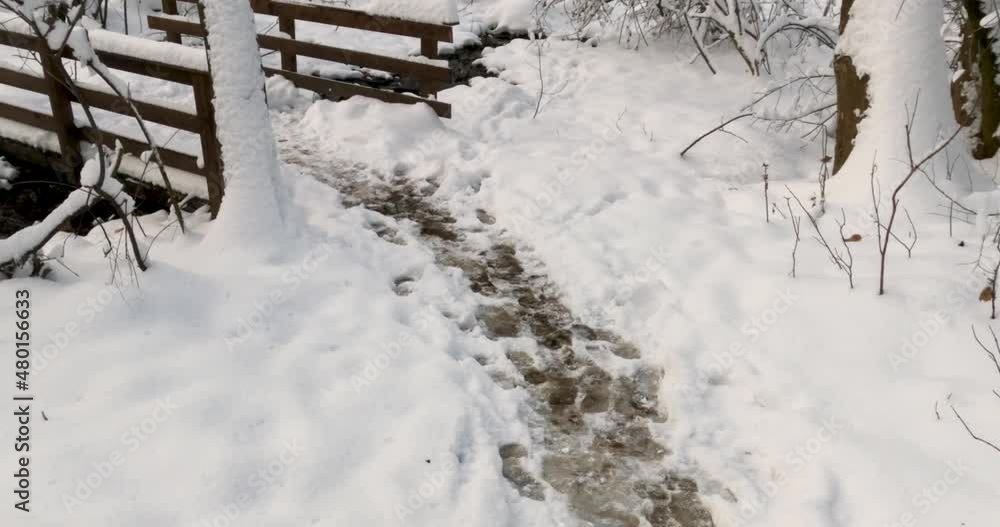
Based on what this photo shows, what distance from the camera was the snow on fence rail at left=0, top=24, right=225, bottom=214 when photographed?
5484mm

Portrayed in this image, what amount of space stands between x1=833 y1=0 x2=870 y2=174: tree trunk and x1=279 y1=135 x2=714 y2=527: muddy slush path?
2658 millimetres

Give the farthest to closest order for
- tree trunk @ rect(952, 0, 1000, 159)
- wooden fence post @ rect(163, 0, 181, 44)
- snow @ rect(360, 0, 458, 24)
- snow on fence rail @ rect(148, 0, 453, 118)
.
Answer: wooden fence post @ rect(163, 0, 181, 44) < snow on fence rail @ rect(148, 0, 453, 118) < snow @ rect(360, 0, 458, 24) < tree trunk @ rect(952, 0, 1000, 159)

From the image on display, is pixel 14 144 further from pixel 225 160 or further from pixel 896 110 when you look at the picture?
pixel 896 110

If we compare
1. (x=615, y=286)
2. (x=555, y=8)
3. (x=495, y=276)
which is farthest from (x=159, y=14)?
(x=615, y=286)

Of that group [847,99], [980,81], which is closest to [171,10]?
[847,99]

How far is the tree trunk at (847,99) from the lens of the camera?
5.79 meters

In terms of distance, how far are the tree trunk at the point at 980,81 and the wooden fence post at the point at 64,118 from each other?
281 inches

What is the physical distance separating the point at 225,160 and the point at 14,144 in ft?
11.5

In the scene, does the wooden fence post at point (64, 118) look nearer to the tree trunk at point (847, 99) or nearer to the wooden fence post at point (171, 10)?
the wooden fence post at point (171, 10)

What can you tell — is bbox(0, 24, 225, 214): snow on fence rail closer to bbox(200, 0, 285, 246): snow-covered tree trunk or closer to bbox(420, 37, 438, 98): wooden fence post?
bbox(200, 0, 285, 246): snow-covered tree trunk

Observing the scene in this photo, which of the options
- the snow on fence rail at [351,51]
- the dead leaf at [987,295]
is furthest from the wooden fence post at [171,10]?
the dead leaf at [987,295]

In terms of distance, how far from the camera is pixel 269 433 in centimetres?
379

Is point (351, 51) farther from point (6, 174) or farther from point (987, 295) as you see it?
point (987, 295)

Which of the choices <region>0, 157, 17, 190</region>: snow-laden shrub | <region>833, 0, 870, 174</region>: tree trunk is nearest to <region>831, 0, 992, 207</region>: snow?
<region>833, 0, 870, 174</region>: tree trunk
